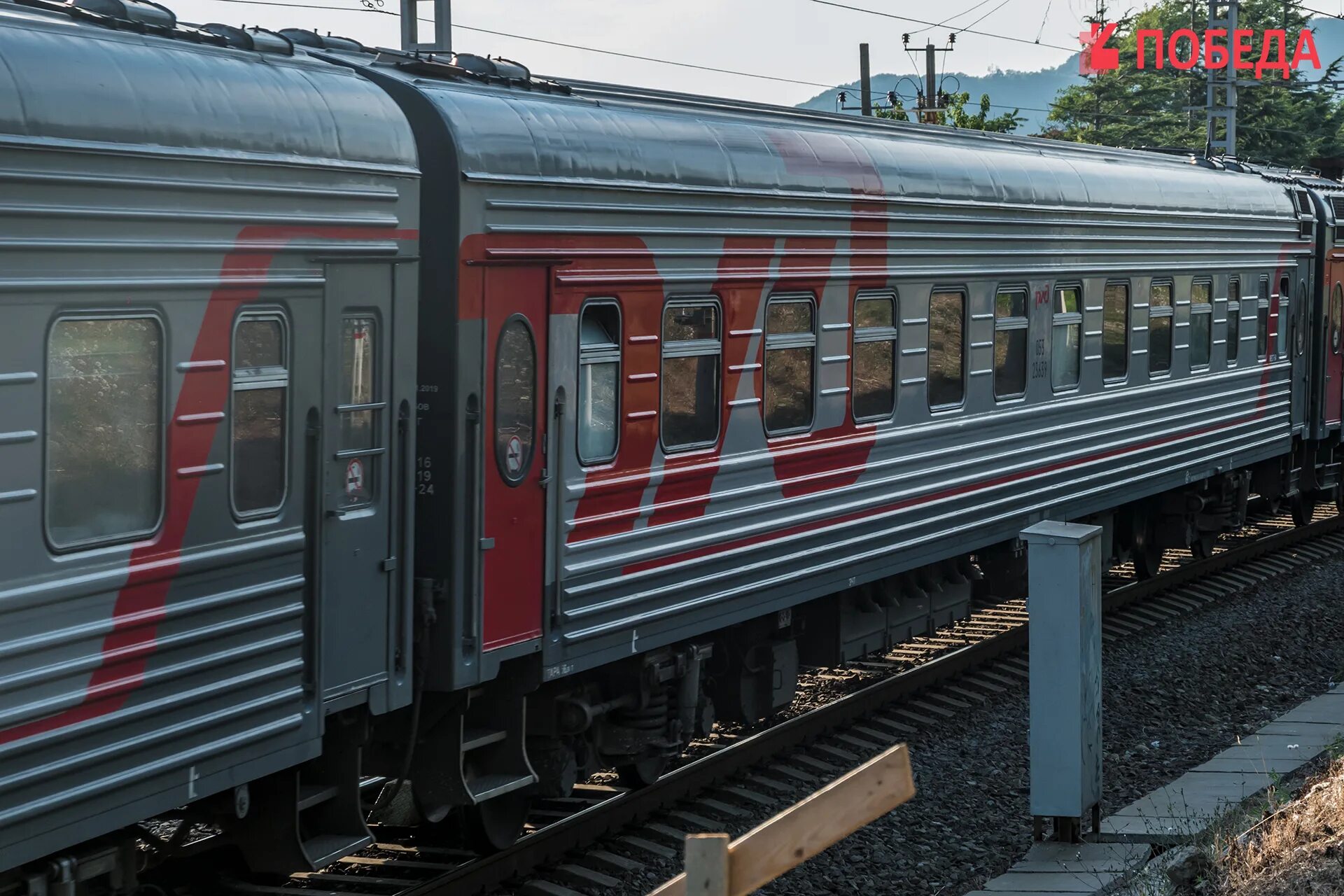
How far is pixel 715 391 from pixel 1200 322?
8196mm

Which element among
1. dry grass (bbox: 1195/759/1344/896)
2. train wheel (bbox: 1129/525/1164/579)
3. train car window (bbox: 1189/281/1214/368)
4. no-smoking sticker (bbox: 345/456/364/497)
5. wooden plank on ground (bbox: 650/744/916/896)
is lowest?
dry grass (bbox: 1195/759/1344/896)

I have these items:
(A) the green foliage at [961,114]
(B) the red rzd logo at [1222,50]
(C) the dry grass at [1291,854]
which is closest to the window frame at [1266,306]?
(C) the dry grass at [1291,854]

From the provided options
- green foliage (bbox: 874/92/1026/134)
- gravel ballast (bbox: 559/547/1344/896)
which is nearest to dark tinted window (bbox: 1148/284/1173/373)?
gravel ballast (bbox: 559/547/1344/896)

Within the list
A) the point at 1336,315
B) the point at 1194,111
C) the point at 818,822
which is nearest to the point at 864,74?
the point at 1194,111

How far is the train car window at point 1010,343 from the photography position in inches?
474

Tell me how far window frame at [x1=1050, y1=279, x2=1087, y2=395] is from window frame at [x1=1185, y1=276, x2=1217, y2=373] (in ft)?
8.16

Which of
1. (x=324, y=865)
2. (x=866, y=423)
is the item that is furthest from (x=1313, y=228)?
(x=324, y=865)

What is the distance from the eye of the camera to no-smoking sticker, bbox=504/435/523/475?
7391 mm

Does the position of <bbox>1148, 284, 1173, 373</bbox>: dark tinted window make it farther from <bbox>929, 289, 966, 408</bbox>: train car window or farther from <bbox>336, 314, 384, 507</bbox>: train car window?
<bbox>336, 314, 384, 507</bbox>: train car window

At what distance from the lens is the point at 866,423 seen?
34.0 ft

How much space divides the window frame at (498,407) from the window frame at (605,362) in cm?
32

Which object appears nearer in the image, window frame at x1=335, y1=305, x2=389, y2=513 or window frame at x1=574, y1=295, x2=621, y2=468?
window frame at x1=335, y1=305, x2=389, y2=513

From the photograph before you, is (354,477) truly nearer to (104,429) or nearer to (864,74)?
(104,429)

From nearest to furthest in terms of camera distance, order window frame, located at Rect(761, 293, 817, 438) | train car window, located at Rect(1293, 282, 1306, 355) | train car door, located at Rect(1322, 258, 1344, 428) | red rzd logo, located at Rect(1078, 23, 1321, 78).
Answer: window frame, located at Rect(761, 293, 817, 438), train car window, located at Rect(1293, 282, 1306, 355), train car door, located at Rect(1322, 258, 1344, 428), red rzd logo, located at Rect(1078, 23, 1321, 78)
